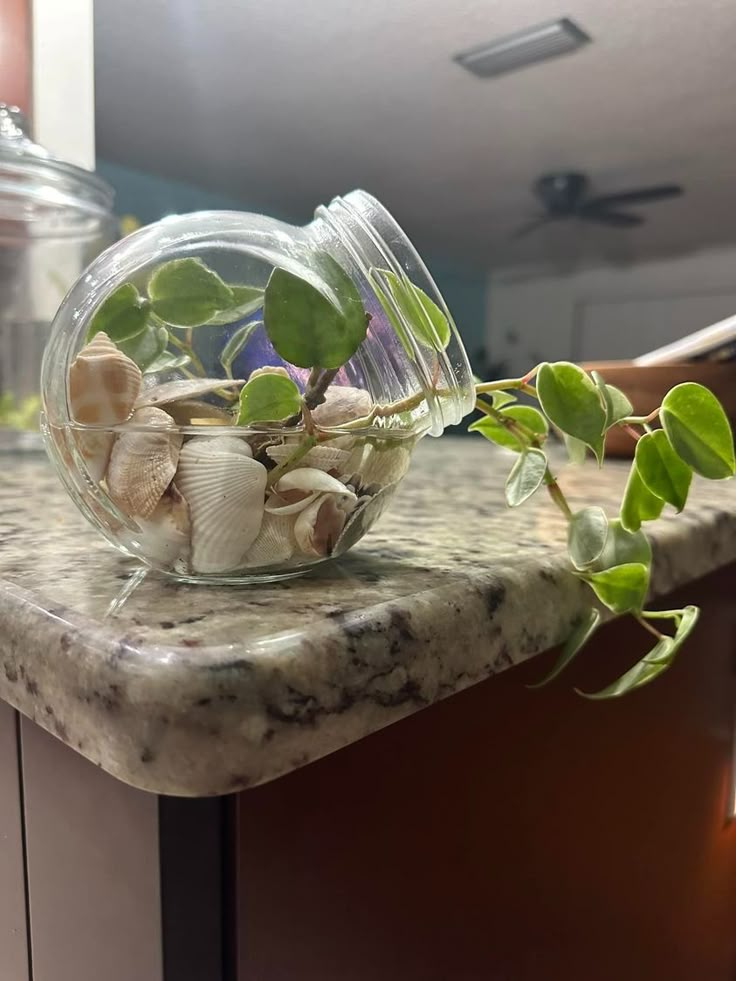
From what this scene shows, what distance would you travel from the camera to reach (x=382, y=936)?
29cm

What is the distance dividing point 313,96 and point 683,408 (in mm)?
1804

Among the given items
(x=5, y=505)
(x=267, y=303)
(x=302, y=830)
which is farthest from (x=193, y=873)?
(x=5, y=505)

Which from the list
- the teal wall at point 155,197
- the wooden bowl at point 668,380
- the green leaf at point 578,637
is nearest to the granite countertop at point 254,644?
the green leaf at point 578,637

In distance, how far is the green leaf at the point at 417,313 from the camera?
10.5 inches

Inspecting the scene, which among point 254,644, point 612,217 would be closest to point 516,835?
point 254,644

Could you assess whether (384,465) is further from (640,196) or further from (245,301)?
(640,196)

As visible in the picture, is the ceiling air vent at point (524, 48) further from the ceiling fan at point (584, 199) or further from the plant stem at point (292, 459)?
the plant stem at point (292, 459)

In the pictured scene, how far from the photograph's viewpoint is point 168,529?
26 cm

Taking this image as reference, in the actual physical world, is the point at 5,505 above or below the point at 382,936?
above

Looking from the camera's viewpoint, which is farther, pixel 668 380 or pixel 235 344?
pixel 668 380

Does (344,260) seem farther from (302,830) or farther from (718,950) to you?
(718,950)

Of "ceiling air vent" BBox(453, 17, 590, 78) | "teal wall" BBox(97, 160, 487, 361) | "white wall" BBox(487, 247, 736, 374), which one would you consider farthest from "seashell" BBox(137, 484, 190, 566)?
"white wall" BBox(487, 247, 736, 374)

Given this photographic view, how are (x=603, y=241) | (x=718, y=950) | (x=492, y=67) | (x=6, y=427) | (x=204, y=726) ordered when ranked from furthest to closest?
(x=603, y=241)
(x=492, y=67)
(x=6, y=427)
(x=718, y=950)
(x=204, y=726)

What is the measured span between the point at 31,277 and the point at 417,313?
828 millimetres
